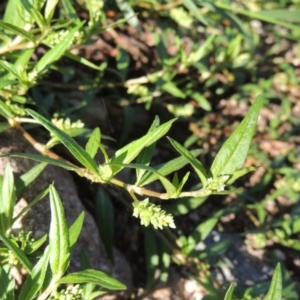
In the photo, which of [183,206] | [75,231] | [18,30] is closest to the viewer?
[75,231]

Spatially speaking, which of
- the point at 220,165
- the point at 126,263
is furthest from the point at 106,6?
the point at 220,165

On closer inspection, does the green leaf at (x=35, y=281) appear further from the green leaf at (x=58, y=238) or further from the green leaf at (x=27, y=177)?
the green leaf at (x=27, y=177)

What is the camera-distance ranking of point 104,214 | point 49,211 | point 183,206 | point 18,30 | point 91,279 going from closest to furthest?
point 91,279, point 18,30, point 49,211, point 104,214, point 183,206

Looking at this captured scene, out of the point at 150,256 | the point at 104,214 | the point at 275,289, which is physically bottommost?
the point at 150,256

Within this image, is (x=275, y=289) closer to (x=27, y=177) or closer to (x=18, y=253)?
(x=18, y=253)

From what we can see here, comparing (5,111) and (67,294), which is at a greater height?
(5,111)

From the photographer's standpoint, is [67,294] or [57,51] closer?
[67,294]

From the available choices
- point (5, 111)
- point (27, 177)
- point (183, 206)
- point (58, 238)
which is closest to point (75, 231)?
point (58, 238)

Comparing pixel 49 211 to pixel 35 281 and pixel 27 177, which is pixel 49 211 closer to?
pixel 27 177

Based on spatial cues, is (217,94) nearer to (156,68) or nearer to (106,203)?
(156,68)
